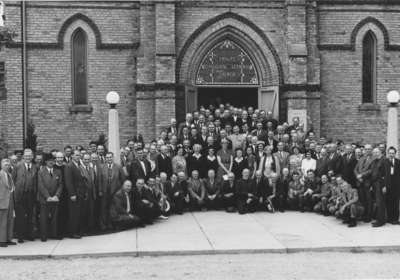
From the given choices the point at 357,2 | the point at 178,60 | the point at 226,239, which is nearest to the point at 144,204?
the point at 226,239

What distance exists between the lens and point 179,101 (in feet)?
69.2

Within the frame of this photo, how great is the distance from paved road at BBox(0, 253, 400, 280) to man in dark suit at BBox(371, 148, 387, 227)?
2.54 m

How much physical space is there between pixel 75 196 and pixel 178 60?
8.76m

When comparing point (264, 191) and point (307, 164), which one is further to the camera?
point (307, 164)

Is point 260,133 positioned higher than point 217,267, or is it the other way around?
point 260,133

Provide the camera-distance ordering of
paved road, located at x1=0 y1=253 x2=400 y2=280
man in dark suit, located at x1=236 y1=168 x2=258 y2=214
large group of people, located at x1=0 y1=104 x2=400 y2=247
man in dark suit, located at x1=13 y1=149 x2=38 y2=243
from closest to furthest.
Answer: paved road, located at x1=0 y1=253 x2=400 y2=280, man in dark suit, located at x1=13 y1=149 x2=38 y2=243, large group of people, located at x1=0 y1=104 x2=400 y2=247, man in dark suit, located at x1=236 y1=168 x2=258 y2=214

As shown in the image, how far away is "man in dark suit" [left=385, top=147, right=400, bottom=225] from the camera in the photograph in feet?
48.0

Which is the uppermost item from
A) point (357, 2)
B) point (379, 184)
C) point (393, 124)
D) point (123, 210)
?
point (357, 2)

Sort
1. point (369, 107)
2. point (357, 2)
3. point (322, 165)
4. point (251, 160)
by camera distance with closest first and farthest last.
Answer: point (322, 165)
point (251, 160)
point (357, 2)
point (369, 107)

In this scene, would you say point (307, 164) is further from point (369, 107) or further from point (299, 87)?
point (369, 107)

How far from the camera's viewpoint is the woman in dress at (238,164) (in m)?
16.9

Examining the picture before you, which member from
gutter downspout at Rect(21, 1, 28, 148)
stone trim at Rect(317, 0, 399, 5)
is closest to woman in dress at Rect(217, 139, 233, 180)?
gutter downspout at Rect(21, 1, 28, 148)

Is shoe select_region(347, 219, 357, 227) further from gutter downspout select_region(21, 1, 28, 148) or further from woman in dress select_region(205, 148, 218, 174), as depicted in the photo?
gutter downspout select_region(21, 1, 28, 148)

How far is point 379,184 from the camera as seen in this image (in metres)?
14.5
